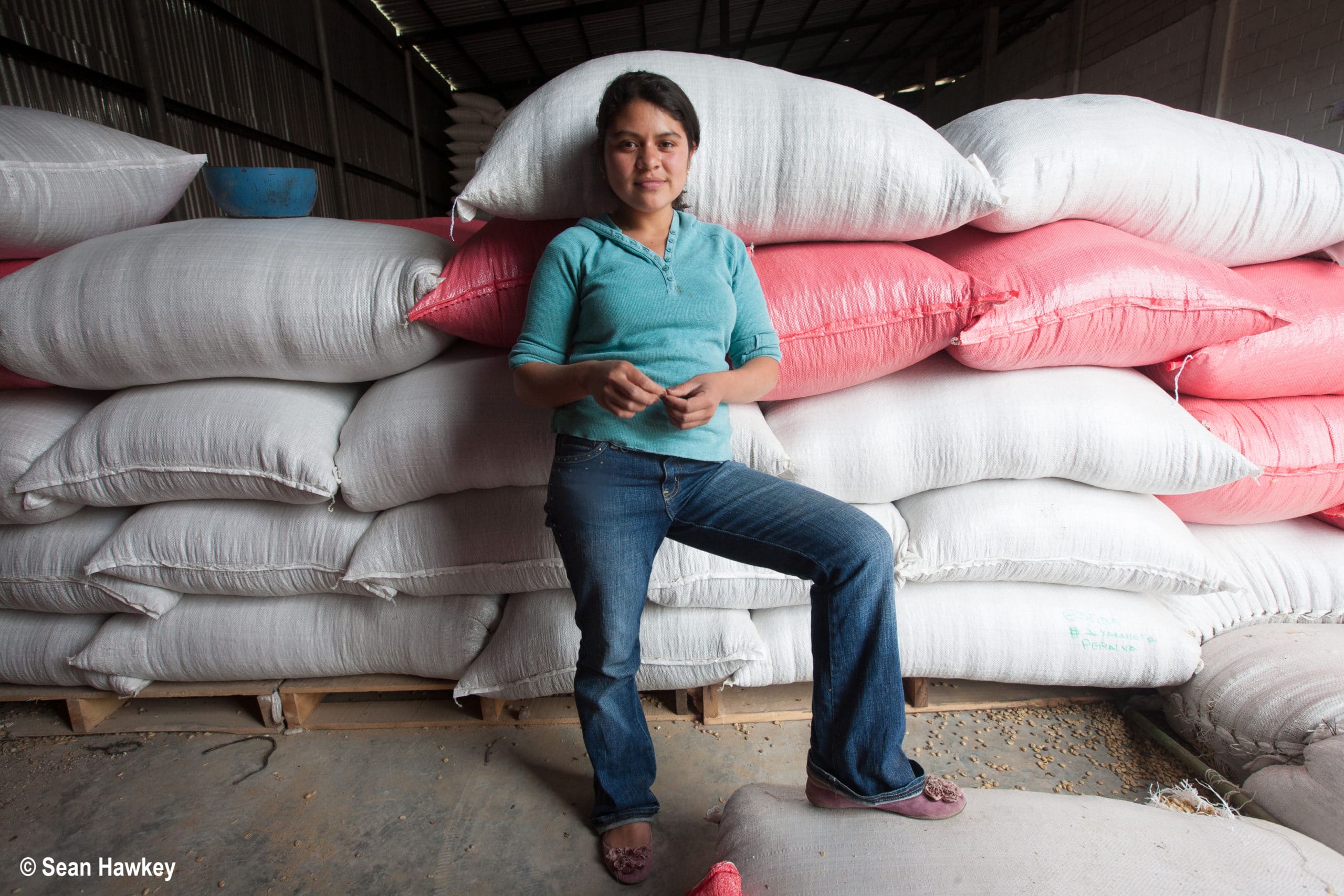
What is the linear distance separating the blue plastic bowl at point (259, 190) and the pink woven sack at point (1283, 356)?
89.2 inches

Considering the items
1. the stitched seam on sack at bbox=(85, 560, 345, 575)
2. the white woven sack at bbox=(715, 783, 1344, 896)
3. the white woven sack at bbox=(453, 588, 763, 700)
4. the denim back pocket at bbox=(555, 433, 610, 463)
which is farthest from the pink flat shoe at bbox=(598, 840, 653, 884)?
the stitched seam on sack at bbox=(85, 560, 345, 575)

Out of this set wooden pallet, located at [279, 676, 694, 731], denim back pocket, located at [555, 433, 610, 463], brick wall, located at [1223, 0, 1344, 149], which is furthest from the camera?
brick wall, located at [1223, 0, 1344, 149]

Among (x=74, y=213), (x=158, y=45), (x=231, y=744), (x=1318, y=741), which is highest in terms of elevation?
(x=158, y=45)

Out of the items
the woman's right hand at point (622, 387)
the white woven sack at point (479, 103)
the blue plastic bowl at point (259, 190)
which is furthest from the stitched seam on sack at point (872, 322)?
the white woven sack at point (479, 103)

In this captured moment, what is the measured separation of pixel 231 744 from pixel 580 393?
1249 millimetres

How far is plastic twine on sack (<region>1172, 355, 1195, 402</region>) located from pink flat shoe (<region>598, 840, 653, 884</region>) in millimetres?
1490

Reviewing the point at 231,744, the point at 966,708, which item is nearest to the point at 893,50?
the point at 966,708

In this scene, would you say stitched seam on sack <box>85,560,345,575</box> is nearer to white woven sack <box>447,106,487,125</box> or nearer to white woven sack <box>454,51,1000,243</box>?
white woven sack <box>454,51,1000,243</box>

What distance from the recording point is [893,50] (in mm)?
9812

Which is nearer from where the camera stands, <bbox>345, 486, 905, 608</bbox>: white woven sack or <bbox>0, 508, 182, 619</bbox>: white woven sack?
<bbox>345, 486, 905, 608</bbox>: white woven sack

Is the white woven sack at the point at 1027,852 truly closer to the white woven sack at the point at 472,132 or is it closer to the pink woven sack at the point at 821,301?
the pink woven sack at the point at 821,301

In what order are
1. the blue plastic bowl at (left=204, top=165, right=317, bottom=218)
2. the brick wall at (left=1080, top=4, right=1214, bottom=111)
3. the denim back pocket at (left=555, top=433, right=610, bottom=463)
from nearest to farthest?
1. the denim back pocket at (left=555, top=433, right=610, bottom=463)
2. the blue plastic bowl at (left=204, top=165, right=317, bottom=218)
3. the brick wall at (left=1080, top=4, right=1214, bottom=111)

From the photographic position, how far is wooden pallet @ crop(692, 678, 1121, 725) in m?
1.50

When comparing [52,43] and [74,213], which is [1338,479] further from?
[52,43]
